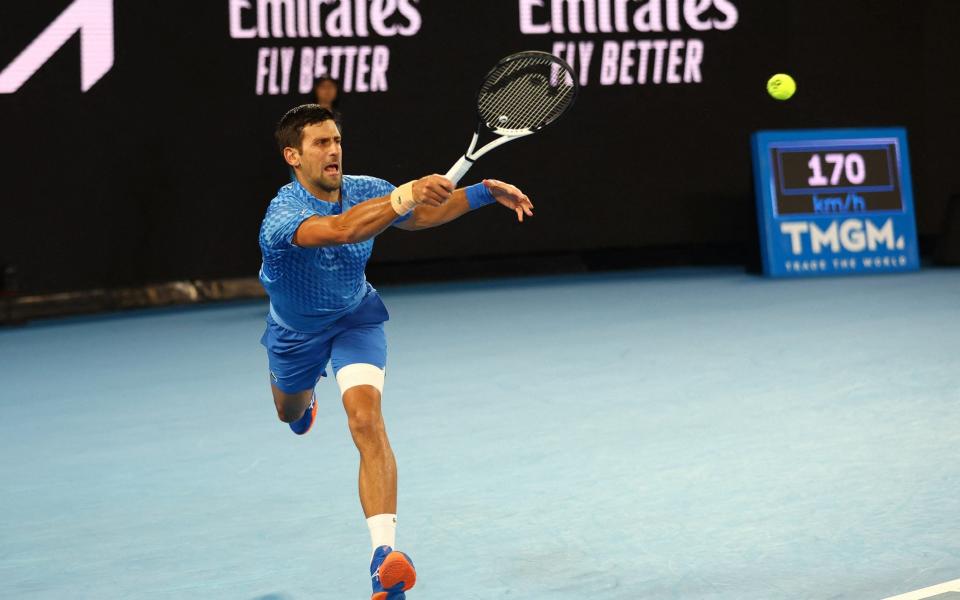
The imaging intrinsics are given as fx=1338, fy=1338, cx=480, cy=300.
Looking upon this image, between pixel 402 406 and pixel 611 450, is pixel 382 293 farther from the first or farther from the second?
pixel 611 450

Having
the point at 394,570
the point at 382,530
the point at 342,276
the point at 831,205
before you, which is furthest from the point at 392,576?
the point at 831,205

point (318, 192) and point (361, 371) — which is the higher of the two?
point (318, 192)

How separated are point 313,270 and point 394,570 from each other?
3.48 feet

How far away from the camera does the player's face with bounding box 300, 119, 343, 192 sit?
388 cm

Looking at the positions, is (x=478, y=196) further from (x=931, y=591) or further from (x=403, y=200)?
(x=931, y=591)

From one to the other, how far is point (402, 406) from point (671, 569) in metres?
2.85

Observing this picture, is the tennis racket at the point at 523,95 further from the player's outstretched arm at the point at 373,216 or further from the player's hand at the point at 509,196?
the player's outstretched arm at the point at 373,216

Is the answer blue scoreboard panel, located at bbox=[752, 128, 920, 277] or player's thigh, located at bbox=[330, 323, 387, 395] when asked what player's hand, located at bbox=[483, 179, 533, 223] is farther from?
blue scoreboard panel, located at bbox=[752, 128, 920, 277]

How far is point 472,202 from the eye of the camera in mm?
4125

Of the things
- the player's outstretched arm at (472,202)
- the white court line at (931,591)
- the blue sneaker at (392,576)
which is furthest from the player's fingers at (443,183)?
the white court line at (931,591)

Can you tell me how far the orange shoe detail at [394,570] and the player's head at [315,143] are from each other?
1146 millimetres

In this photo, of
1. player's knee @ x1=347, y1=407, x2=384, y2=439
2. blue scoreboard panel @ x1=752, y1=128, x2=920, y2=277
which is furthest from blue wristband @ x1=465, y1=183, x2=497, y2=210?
blue scoreboard panel @ x1=752, y1=128, x2=920, y2=277

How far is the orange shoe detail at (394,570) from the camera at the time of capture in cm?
339

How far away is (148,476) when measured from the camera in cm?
532
